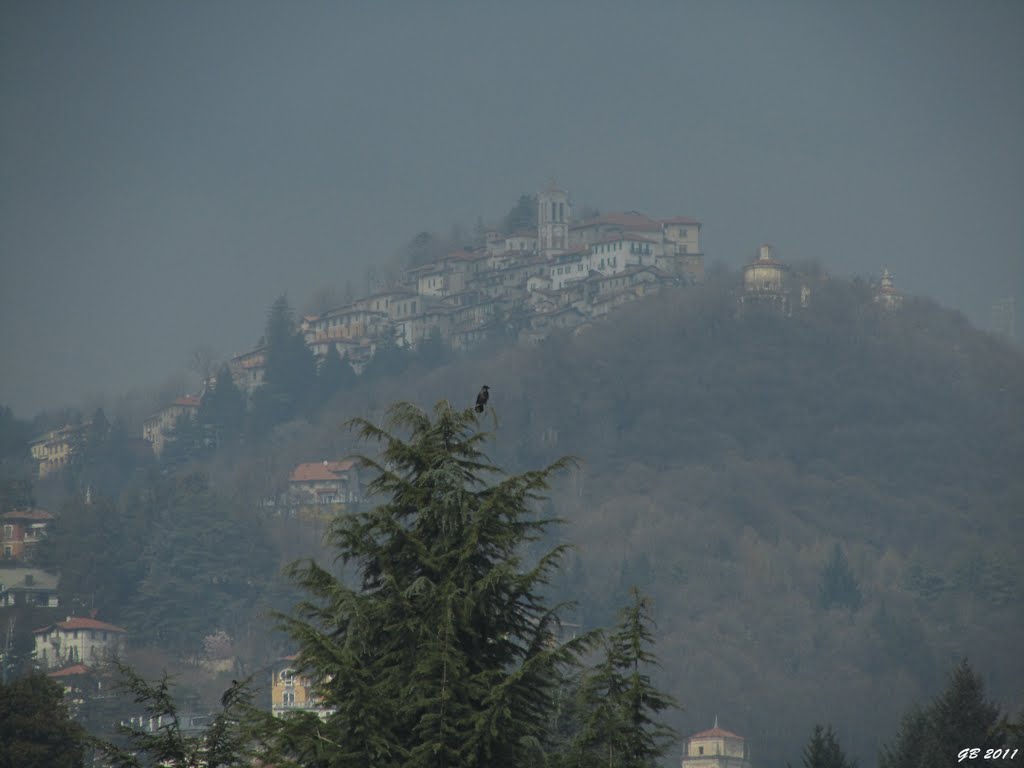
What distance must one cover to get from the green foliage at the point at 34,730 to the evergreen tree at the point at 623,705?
2815cm

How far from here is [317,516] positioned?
16712 cm

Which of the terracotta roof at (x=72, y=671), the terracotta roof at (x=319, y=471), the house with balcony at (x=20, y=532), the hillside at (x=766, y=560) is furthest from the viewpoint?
the terracotta roof at (x=319, y=471)

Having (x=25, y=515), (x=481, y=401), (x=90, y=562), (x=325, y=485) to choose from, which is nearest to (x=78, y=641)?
(x=90, y=562)

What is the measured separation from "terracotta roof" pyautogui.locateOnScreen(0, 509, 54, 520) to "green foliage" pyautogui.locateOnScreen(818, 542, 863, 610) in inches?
2508

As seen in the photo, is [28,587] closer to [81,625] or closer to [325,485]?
[81,625]

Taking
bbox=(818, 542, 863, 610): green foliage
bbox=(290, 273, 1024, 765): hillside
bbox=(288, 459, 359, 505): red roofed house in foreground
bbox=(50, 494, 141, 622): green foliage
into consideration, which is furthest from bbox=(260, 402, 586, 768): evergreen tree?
bbox=(818, 542, 863, 610): green foliage

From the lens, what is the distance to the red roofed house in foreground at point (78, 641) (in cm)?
Answer: 13125

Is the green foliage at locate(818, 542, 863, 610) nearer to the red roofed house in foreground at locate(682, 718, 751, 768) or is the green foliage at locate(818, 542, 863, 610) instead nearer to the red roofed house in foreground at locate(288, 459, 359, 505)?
the red roofed house in foreground at locate(288, 459, 359, 505)

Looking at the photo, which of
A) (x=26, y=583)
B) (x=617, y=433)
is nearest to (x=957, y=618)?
(x=617, y=433)

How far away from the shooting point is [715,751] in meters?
117

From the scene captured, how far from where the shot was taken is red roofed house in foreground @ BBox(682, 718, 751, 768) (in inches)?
4523

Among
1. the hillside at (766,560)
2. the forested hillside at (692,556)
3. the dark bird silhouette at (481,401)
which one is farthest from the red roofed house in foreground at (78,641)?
the dark bird silhouette at (481,401)

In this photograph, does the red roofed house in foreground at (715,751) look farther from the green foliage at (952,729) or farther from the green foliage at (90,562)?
the green foliage at (952,729)

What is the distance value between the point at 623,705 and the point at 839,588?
153482 mm
